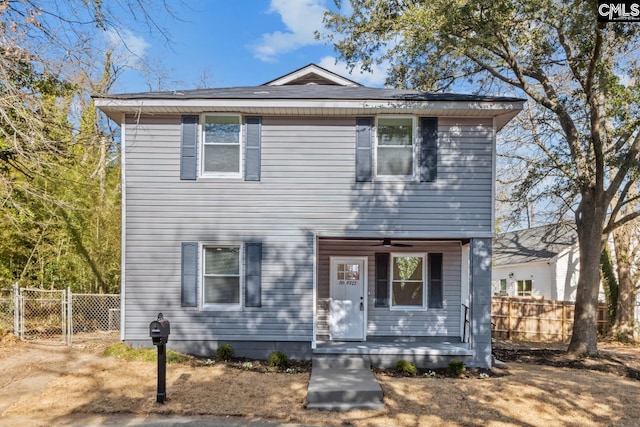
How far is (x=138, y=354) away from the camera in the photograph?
8.37m

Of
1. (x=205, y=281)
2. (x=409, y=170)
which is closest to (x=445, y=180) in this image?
(x=409, y=170)

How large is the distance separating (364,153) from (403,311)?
12.5 ft

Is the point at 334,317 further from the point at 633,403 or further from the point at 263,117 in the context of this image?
the point at 633,403

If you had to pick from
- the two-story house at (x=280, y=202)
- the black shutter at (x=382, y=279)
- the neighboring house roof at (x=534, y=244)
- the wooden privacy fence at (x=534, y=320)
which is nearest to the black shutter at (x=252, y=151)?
the two-story house at (x=280, y=202)

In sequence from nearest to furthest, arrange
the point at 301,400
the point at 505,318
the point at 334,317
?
1. the point at 301,400
2. the point at 334,317
3. the point at 505,318

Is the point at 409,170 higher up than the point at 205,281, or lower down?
higher up

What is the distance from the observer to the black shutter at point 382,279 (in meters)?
10.3

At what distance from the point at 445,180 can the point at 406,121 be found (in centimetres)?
146

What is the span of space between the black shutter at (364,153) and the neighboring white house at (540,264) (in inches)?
439

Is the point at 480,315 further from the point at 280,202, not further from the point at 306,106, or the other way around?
the point at 306,106

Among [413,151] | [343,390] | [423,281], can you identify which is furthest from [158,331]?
[423,281]

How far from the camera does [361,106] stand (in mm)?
8852

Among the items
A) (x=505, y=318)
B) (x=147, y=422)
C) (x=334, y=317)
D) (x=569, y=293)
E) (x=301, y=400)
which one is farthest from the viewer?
(x=569, y=293)

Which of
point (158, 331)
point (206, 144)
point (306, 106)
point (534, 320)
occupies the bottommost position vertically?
point (534, 320)
